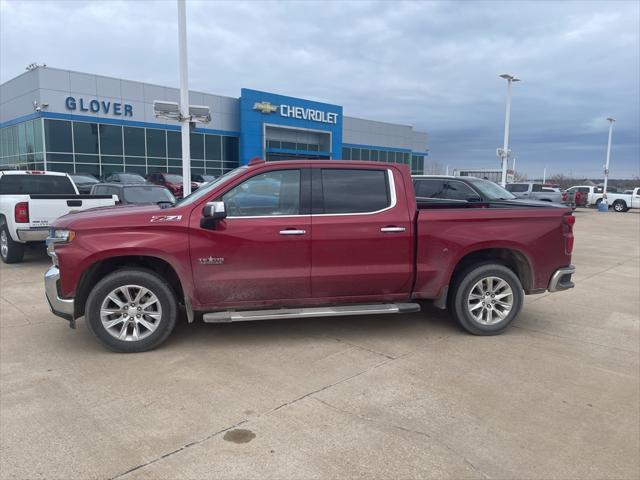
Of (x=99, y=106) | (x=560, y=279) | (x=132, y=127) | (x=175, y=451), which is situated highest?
(x=99, y=106)

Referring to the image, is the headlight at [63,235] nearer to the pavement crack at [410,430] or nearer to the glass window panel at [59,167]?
the pavement crack at [410,430]

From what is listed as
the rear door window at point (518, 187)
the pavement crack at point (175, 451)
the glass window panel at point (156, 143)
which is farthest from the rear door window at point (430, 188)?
the glass window panel at point (156, 143)

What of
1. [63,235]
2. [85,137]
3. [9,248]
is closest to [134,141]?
[85,137]

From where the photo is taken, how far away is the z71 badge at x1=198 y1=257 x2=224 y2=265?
4.81 meters

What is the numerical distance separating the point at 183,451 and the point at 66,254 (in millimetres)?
2463

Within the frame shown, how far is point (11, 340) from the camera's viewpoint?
5.18 m

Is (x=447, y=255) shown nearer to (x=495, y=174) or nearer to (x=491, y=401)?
(x=491, y=401)

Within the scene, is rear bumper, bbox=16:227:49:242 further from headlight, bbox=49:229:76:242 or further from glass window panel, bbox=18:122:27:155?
glass window panel, bbox=18:122:27:155

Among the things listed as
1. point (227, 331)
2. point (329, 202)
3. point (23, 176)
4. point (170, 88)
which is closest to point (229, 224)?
point (329, 202)

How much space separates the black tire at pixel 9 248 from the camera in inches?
368

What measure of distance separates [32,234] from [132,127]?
2566cm

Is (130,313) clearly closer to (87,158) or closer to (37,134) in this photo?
(87,158)

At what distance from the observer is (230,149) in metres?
39.0

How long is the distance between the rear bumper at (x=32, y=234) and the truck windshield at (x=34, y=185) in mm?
1997
